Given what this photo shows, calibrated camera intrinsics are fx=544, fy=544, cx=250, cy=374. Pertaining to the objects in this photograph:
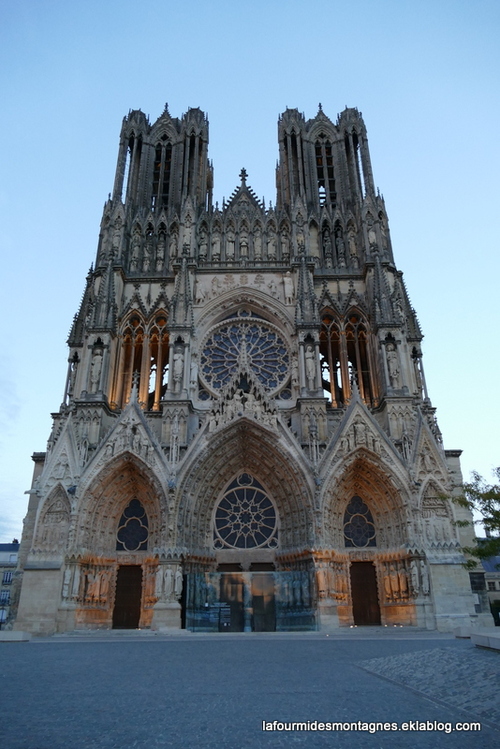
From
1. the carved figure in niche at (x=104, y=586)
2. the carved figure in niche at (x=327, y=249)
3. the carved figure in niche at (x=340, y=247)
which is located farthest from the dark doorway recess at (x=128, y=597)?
the carved figure in niche at (x=340, y=247)

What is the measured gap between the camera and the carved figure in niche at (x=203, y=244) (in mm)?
28250

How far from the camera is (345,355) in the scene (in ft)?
83.9

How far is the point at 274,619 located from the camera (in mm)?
19781

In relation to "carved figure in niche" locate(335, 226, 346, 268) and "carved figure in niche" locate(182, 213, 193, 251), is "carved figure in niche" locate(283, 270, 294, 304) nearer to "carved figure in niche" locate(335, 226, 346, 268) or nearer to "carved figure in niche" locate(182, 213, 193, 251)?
"carved figure in niche" locate(335, 226, 346, 268)

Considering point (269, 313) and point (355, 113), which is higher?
point (355, 113)

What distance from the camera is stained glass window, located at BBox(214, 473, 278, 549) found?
2208 centimetres

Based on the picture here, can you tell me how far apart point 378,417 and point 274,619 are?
927 centimetres

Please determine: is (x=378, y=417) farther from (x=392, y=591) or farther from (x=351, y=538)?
(x=392, y=591)

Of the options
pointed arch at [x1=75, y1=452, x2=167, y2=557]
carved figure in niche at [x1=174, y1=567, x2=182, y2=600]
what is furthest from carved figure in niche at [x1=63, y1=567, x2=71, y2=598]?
carved figure in niche at [x1=174, y1=567, x2=182, y2=600]

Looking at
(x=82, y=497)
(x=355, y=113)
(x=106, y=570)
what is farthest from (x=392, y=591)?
(x=355, y=113)

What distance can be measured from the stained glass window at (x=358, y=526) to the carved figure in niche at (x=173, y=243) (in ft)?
50.2

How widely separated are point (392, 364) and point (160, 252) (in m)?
13.4

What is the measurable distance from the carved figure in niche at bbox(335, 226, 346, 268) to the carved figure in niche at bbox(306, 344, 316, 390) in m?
6.15

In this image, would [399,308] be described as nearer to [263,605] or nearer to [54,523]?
[263,605]
